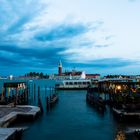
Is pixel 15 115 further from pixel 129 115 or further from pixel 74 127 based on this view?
pixel 129 115

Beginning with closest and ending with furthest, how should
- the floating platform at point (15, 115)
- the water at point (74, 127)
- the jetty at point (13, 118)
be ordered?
the jetty at point (13, 118)
the water at point (74, 127)
the floating platform at point (15, 115)

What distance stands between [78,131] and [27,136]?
760 centimetres

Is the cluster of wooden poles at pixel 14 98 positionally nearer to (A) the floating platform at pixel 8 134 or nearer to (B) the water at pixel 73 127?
(B) the water at pixel 73 127

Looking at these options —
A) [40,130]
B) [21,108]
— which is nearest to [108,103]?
[21,108]

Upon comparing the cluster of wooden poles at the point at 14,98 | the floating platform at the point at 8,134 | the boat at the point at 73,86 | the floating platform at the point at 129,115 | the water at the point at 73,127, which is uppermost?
the boat at the point at 73,86

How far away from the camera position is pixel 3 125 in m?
35.6

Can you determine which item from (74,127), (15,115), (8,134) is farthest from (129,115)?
(8,134)

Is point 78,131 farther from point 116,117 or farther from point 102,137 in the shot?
point 116,117

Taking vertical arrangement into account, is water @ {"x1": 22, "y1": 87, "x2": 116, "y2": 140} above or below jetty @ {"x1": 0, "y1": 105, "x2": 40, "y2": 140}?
below

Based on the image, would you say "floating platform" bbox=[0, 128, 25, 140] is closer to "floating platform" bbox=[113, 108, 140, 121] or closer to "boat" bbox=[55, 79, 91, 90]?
"floating platform" bbox=[113, 108, 140, 121]

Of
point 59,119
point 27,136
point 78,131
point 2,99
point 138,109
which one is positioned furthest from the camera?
point 2,99

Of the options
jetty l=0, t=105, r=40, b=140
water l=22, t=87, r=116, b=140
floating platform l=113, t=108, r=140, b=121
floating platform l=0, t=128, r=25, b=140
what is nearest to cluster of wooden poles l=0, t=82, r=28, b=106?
jetty l=0, t=105, r=40, b=140

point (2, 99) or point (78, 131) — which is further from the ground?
point (2, 99)

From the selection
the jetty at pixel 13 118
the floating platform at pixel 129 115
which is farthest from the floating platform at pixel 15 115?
the floating platform at pixel 129 115
